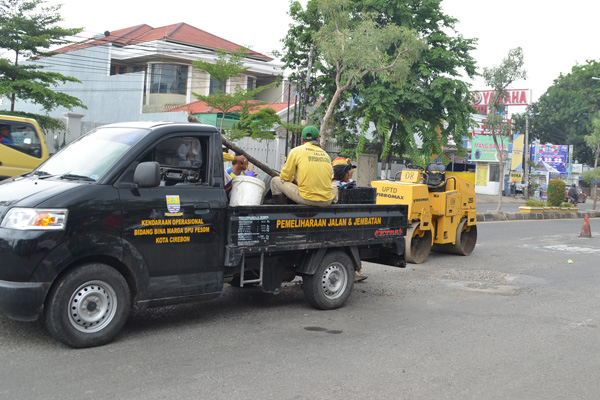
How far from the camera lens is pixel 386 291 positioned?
336 inches

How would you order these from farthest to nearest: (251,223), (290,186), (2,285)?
(290,186) → (251,223) → (2,285)

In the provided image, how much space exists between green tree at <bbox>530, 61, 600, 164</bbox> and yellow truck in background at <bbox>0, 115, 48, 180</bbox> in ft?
198

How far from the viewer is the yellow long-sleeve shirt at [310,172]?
6.62m

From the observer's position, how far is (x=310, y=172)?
663 cm

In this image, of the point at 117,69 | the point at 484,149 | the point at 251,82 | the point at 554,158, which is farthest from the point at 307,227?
the point at 554,158

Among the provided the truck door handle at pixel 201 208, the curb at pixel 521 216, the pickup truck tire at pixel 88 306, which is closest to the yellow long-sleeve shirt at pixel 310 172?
the truck door handle at pixel 201 208

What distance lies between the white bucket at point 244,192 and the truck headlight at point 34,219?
1885 mm

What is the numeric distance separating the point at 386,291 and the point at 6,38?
15768 mm

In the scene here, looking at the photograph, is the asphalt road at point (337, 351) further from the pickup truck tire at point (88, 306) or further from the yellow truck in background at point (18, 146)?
the yellow truck in background at point (18, 146)

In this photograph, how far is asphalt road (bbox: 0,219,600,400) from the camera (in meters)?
4.39

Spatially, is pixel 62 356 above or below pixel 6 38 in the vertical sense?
below

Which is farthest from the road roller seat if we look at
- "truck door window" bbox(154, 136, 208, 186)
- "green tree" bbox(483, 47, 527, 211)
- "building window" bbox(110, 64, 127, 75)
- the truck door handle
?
"building window" bbox(110, 64, 127, 75)

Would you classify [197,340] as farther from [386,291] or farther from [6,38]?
[6,38]

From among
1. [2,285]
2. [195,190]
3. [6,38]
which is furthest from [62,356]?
[6,38]
